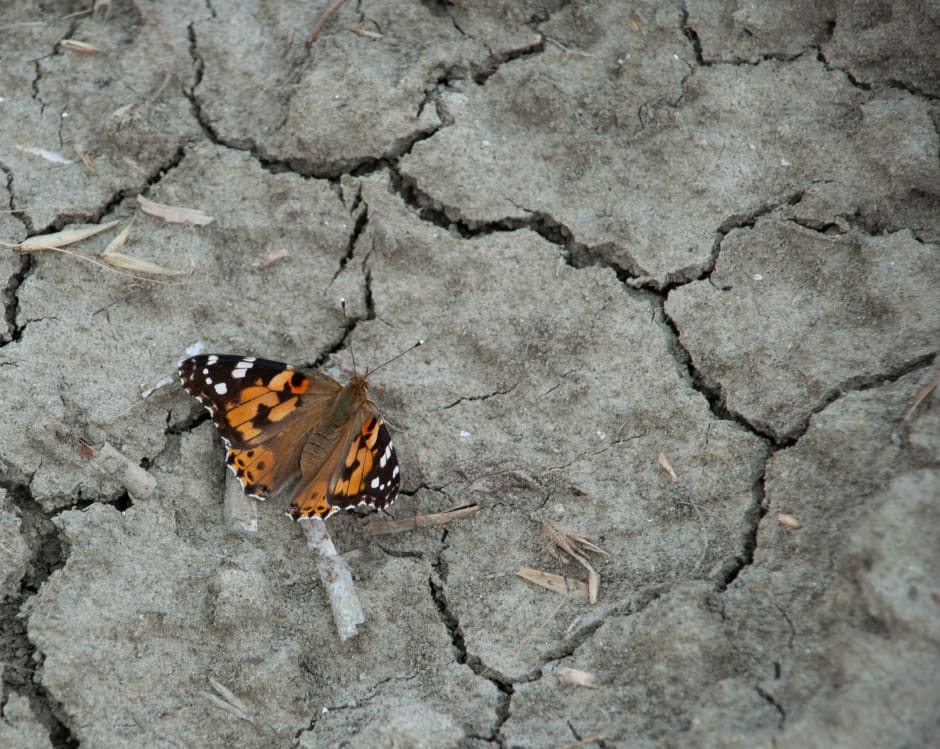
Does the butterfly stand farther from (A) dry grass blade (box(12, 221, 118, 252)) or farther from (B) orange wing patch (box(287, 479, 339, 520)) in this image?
(A) dry grass blade (box(12, 221, 118, 252))

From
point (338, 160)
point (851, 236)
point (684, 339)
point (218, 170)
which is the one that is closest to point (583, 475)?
point (684, 339)

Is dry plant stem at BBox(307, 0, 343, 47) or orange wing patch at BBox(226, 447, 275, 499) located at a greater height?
dry plant stem at BBox(307, 0, 343, 47)

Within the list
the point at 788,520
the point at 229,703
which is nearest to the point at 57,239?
the point at 229,703

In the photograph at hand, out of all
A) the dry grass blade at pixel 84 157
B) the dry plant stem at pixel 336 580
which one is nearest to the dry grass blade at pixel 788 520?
the dry plant stem at pixel 336 580

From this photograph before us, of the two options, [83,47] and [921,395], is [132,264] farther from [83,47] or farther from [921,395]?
[921,395]

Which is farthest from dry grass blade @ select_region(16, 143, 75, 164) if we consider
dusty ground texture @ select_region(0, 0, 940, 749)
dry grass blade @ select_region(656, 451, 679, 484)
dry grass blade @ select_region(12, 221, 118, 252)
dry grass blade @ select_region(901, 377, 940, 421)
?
dry grass blade @ select_region(901, 377, 940, 421)
